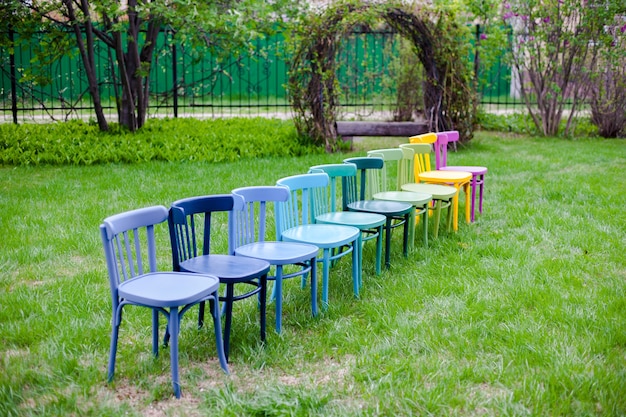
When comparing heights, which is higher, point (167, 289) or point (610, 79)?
point (610, 79)

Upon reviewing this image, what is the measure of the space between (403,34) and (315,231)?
716cm

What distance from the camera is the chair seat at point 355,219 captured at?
4.63 metres

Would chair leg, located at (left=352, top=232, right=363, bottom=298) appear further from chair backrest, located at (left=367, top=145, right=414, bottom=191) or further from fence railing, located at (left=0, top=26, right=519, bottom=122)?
fence railing, located at (left=0, top=26, right=519, bottom=122)

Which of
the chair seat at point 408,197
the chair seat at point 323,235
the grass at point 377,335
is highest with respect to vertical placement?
the chair seat at point 408,197

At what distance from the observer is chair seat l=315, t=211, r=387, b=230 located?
463cm

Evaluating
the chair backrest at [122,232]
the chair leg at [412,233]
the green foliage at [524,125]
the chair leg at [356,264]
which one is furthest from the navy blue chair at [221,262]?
the green foliage at [524,125]

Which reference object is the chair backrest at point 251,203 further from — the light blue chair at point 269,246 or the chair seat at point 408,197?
the chair seat at point 408,197

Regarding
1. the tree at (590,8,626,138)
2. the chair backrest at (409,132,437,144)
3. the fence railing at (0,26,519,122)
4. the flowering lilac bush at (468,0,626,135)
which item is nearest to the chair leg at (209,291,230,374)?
the chair backrest at (409,132,437,144)

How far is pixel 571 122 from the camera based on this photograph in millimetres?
13234

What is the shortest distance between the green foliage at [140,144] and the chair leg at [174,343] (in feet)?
21.3

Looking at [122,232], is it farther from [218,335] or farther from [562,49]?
[562,49]

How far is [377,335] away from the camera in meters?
3.80

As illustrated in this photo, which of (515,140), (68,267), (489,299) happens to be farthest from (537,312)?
(515,140)

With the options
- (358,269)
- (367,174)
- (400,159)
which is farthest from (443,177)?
(358,269)
